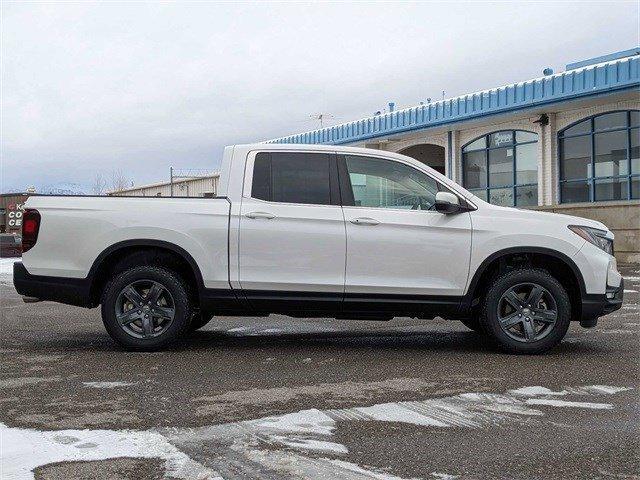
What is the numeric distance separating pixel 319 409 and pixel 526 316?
289 cm

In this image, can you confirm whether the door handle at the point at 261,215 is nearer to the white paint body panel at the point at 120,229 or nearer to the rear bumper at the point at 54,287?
the white paint body panel at the point at 120,229

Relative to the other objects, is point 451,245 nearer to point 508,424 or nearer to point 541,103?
point 508,424

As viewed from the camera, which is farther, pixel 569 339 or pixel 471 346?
pixel 569 339

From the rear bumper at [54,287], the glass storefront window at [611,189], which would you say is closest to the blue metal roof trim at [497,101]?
the glass storefront window at [611,189]

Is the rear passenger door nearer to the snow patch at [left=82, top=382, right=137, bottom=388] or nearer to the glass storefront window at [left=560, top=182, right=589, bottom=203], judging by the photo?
the snow patch at [left=82, top=382, right=137, bottom=388]

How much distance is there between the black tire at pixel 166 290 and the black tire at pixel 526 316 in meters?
2.86

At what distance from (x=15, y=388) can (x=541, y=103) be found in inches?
786

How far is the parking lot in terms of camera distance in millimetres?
3797

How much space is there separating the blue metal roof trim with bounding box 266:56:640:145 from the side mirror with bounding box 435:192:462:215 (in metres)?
14.9

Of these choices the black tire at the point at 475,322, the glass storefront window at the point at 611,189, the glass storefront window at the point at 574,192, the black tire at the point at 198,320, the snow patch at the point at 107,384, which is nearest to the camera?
the snow patch at the point at 107,384

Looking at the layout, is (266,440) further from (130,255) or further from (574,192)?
(574,192)

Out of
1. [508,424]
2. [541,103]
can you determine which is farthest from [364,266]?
[541,103]

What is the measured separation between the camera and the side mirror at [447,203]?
22.6 feet

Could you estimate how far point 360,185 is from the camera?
7.22m
